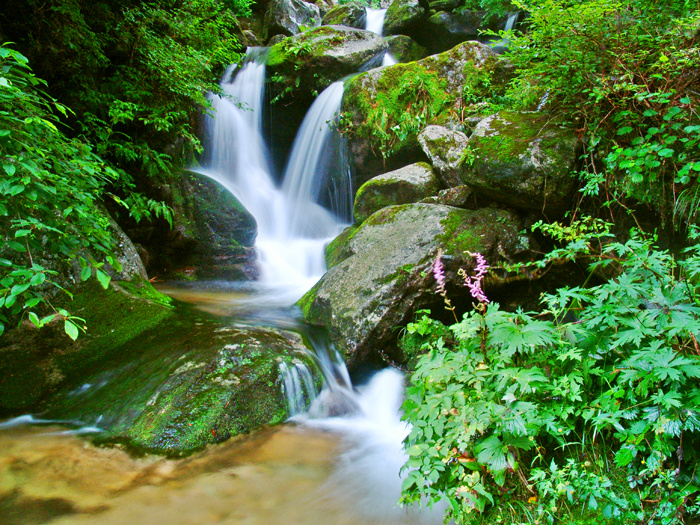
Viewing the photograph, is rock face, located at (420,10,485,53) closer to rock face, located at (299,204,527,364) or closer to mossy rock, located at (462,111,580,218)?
mossy rock, located at (462,111,580,218)

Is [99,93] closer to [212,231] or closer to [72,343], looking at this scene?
[212,231]

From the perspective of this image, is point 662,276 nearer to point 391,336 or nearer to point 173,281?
point 391,336

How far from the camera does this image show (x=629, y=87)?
347 centimetres

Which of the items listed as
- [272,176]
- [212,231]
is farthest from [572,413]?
[272,176]

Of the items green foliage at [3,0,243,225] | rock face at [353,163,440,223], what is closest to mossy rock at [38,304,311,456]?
green foliage at [3,0,243,225]

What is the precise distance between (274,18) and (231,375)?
13.3m

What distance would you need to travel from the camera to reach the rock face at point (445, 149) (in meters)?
5.70

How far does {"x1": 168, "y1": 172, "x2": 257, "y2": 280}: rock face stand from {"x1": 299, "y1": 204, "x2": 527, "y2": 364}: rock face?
9.60 feet

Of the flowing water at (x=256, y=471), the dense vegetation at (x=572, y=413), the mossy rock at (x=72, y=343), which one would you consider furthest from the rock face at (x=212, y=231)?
the dense vegetation at (x=572, y=413)

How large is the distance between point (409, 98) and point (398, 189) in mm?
2314

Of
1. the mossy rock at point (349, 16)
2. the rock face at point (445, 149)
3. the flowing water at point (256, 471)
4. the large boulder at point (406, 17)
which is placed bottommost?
the flowing water at point (256, 471)

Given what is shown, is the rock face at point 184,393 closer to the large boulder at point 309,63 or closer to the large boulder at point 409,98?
the large boulder at point 409,98

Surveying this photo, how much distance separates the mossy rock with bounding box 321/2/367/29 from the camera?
12.8 m

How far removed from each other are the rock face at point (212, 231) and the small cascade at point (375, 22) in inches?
346
